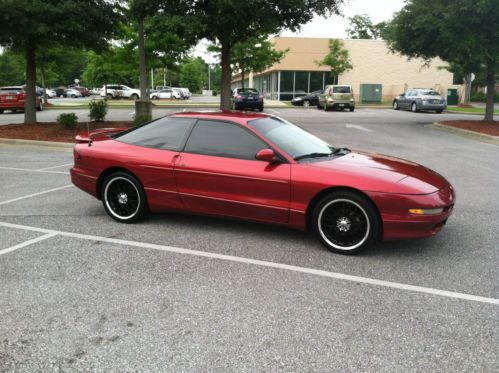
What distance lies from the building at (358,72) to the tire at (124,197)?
42324 mm

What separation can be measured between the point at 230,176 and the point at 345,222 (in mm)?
1332

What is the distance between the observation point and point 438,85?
48.5m

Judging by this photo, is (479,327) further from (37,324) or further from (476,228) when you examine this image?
(37,324)

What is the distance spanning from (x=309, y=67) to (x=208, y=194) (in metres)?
44.6

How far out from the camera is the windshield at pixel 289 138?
17.3ft

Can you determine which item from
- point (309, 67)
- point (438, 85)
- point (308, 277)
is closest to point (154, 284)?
point (308, 277)

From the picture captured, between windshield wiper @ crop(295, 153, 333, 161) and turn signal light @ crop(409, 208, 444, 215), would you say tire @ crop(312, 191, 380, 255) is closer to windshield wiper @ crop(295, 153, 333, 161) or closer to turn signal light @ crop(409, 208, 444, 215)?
turn signal light @ crop(409, 208, 444, 215)

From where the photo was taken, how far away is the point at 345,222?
15.7 feet

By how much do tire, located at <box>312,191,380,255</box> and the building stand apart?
43.1 meters

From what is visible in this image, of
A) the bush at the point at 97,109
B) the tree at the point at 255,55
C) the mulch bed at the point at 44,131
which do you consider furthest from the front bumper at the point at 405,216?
the tree at the point at 255,55

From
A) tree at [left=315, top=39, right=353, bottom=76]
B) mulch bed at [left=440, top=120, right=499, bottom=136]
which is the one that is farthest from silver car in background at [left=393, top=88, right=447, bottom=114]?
tree at [left=315, top=39, right=353, bottom=76]

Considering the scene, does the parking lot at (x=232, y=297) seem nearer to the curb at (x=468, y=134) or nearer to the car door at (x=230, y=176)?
the car door at (x=230, y=176)

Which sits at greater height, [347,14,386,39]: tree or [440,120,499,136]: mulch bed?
[347,14,386,39]: tree

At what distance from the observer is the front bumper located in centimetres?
454
